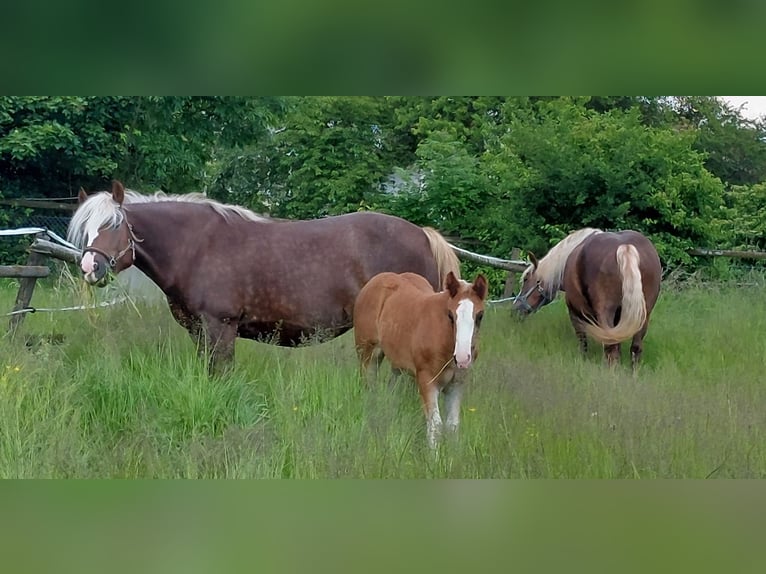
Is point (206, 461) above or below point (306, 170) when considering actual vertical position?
below

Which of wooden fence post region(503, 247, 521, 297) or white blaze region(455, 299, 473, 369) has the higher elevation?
wooden fence post region(503, 247, 521, 297)

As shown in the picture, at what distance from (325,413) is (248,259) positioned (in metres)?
1.46

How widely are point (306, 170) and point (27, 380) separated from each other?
340 centimetres

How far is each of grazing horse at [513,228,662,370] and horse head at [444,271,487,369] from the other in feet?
7.09

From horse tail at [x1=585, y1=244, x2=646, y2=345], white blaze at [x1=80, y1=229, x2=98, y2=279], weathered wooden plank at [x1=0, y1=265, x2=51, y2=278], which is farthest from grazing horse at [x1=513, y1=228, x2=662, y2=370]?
weathered wooden plank at [x1=0, y1=265, x2=51, y2=278]

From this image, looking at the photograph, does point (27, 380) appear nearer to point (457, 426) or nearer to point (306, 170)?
point (457, 426)

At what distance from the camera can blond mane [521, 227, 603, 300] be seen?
20.3ft

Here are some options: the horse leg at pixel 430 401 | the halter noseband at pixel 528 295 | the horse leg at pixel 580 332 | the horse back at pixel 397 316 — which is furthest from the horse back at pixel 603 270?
the horse leg at pixel 430 401

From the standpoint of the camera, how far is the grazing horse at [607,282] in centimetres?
556

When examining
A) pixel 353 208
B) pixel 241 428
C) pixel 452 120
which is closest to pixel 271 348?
pixel 241 428

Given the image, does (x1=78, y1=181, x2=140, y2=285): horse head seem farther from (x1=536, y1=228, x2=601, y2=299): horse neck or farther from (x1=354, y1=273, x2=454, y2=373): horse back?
(x1=536, y1=228, x2=601, y2=299): horse neck

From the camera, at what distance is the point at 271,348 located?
519 cm

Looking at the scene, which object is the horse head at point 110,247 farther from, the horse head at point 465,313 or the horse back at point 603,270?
the horse back at point 603,270

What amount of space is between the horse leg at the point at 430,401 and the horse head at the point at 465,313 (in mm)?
403
